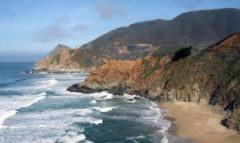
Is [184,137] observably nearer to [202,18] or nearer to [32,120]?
[32,120]

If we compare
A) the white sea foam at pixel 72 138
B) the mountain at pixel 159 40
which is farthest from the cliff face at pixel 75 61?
the white sea foam at pixel 72 138

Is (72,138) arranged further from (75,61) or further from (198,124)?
(75,61)

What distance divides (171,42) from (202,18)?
5688cm

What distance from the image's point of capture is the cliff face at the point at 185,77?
118 ft

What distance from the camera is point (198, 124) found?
3050cm

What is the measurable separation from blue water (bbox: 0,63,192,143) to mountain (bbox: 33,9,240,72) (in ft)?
262

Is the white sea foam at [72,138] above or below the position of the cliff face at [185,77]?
below

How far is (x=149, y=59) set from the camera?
5762 cm

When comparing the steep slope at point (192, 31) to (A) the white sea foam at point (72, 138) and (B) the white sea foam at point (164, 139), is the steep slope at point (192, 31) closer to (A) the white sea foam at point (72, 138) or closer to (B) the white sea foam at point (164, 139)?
(B) the white sea foam at point (164, 139)

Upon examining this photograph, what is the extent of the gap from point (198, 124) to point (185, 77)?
14.8 metres

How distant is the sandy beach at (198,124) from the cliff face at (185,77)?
1366 millimetres

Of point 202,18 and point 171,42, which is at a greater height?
point 202,18

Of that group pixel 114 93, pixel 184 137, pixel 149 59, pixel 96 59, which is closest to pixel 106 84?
pixel 114 93

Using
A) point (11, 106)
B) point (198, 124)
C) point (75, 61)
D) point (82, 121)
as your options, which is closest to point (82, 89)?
point (11, 106)
